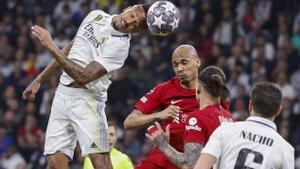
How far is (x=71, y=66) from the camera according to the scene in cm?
889

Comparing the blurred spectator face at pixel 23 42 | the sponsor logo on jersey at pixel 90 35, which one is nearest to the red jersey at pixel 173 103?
the sponsor logo on jersey at pixel 90 35

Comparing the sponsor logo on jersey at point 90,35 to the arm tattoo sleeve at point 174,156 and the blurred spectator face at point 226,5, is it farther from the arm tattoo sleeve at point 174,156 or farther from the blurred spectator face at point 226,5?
the blurred spectator face at point 226,5

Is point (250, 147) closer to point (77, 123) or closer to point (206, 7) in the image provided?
point (77, 123)

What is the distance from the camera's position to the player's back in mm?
6781

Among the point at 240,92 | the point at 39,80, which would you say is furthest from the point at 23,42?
the point at 39,80

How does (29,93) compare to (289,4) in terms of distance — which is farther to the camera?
(289,4)

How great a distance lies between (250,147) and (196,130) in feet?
3.01

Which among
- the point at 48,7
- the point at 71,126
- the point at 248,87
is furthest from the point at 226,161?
the point at 48,7

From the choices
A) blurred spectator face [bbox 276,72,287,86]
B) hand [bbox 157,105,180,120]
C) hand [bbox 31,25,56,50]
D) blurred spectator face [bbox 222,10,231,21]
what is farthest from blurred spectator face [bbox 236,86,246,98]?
hand [bbox 31,25,56,50]

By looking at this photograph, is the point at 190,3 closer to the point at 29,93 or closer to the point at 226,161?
the point at 29,93

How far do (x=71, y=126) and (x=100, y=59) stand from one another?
32.9 inches

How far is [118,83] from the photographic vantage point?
57.8 ft

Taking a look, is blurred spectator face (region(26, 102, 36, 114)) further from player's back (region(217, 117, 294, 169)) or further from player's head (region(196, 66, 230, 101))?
player's back (region(217, 117, 294, 169))

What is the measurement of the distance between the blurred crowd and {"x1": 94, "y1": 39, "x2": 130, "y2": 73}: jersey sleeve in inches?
249
